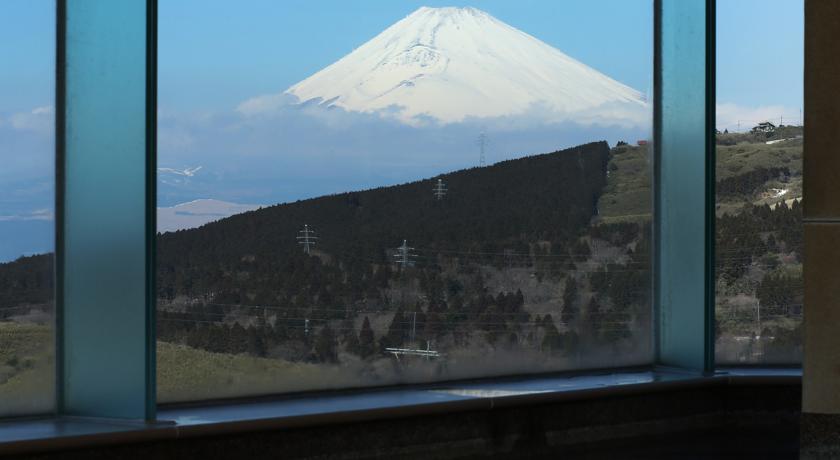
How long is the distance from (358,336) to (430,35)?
1.24m

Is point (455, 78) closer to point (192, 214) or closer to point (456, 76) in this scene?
point (456, 76)

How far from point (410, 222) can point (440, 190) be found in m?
0.19

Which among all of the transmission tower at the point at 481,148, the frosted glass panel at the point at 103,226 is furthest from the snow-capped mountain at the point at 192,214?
the transmission tower at the point at 481,148

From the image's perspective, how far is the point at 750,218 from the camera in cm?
520

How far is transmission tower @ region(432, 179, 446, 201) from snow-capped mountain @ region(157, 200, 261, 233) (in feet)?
2.76

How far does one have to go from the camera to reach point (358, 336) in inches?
168

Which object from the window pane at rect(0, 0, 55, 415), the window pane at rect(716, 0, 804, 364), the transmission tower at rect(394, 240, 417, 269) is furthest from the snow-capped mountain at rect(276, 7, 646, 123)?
the window pane at rect(0, 0, 55, 415)

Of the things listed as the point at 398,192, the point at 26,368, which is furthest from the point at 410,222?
the point at 26,368

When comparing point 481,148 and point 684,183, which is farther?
point 684,183

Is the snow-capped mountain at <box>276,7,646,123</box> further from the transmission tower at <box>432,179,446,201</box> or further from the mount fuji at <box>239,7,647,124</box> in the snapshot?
the transmission tower at <box>432,179,446,201</box>

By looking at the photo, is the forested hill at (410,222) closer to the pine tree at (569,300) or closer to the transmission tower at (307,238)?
the transmission tower at (307,238)

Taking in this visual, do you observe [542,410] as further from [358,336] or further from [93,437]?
[93,437]

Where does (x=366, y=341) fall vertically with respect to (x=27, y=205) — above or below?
below

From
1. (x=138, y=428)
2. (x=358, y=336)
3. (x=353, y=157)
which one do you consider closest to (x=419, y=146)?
(x=353, y=157)
